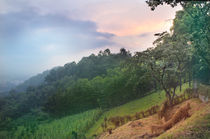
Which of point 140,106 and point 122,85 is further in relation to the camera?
point 122,85

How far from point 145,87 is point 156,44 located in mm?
7906

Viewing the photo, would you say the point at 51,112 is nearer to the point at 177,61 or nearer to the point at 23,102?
the point at 23,102

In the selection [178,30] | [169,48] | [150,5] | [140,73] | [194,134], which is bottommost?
[194,134]

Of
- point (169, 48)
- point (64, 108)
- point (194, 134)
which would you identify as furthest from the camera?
point (64, 108)

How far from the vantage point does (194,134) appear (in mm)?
3771

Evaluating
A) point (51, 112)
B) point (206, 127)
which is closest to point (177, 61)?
point (206, 127)

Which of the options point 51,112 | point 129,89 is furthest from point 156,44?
point 51,112

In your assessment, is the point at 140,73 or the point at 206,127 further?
the point at 140,73

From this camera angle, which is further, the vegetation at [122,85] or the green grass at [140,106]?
the green grass at [140,106]

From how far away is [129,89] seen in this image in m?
17.7

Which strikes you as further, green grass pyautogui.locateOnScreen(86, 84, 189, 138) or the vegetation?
green grass pyautogui.locateOnScreen(86, 84, 189, 138)

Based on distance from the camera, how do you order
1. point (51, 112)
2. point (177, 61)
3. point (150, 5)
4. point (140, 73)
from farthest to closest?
point (51, 112)
point (140, 73)
point (177, 61)
point (150, 5)

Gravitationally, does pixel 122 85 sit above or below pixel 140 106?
above

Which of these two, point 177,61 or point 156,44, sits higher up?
point 156,44
